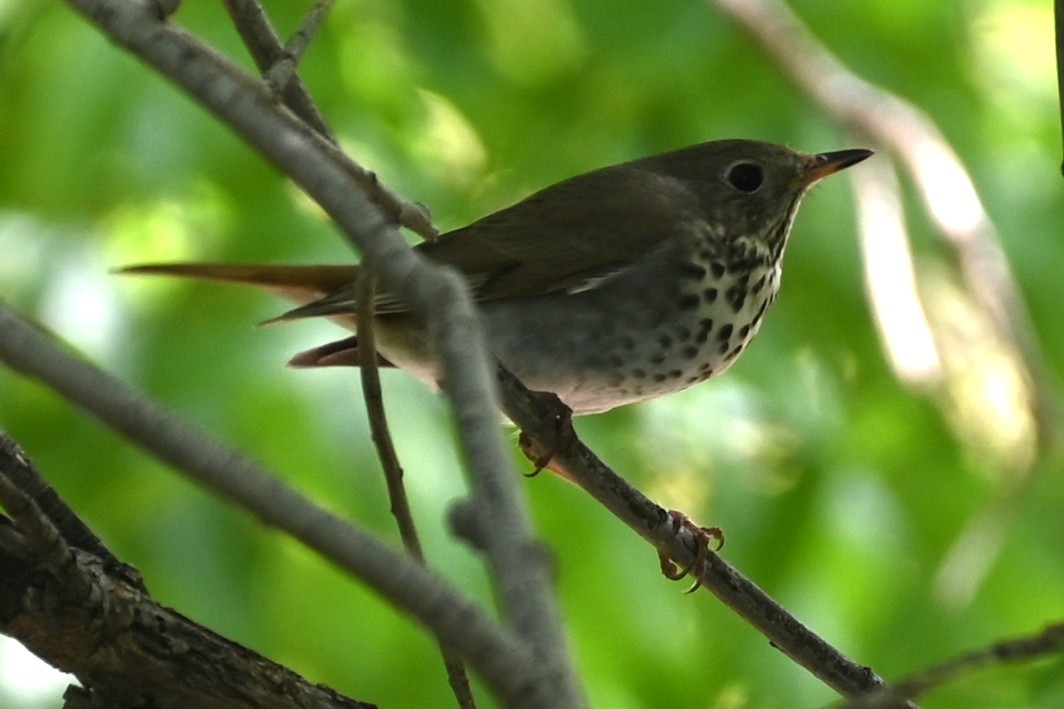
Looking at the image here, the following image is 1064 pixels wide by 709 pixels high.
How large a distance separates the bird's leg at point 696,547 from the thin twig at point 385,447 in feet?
1.72

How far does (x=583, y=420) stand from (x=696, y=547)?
2.77ft

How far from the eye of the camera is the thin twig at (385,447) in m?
2.17

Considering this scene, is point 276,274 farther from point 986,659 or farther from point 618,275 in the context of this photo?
point 986,659

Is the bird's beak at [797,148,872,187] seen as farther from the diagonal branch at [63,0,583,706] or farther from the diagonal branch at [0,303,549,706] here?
the diagonal branch at [0,303,549,706]

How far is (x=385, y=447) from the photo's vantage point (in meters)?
2.22

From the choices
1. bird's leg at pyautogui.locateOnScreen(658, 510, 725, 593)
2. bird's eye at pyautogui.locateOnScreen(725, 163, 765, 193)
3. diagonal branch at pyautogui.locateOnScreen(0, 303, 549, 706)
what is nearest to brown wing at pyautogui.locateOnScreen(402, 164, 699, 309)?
bird's eye at pyautogui.locateOnScreen(725, 163, 765, 193)

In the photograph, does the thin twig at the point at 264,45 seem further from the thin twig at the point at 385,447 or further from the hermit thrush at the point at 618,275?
the hermit thrush at the point at 618,275

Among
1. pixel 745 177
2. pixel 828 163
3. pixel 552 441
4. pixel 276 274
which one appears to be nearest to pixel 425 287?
pixel 552 441

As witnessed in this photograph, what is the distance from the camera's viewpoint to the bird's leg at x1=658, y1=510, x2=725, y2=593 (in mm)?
2670

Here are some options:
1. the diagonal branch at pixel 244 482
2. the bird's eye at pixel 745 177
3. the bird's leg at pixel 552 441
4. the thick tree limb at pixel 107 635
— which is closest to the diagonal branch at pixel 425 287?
the diagonal branch at pixel 244 482

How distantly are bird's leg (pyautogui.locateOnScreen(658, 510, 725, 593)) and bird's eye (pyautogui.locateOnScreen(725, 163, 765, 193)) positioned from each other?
964mm

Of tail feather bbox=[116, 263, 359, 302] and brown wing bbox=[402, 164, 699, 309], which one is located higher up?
brown wing bbox=[402, 164, 699, 309]

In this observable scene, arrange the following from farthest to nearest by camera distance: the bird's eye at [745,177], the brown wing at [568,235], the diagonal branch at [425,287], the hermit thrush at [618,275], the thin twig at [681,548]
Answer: the bird's eye at [745,177] < the brown wing at [568,235] < the hermit thrush at [618,275] < the thin twig at [681,548] < the diagonal branch at [425,287]

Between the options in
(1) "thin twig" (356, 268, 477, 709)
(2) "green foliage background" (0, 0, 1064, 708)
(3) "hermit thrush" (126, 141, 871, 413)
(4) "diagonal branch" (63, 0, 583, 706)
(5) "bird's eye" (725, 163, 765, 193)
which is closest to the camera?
(4) "diagonal branch" (63, 0, 583, 706)
